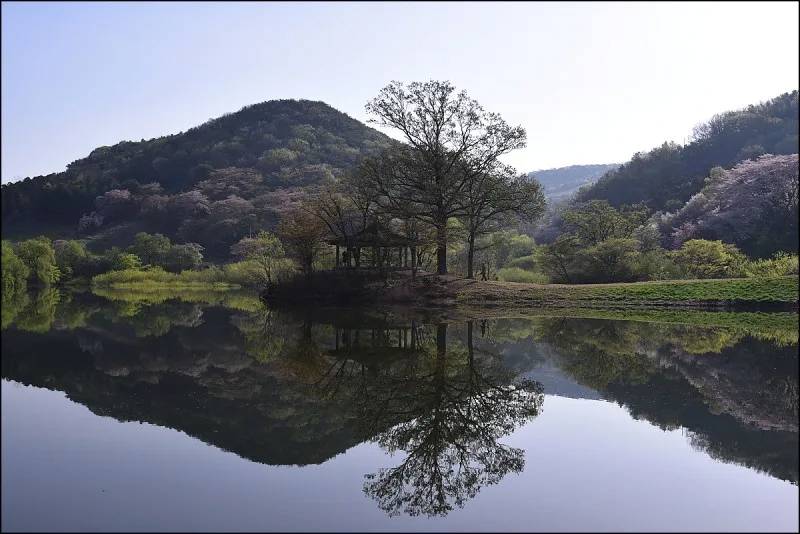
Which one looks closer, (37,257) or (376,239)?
(376,239)

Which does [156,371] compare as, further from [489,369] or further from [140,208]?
[140,208]

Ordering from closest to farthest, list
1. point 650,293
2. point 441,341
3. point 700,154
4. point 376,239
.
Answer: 1. point 441,341
2. point 650,293
3. point 376,239
4. point 700,154

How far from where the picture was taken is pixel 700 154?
91062 millimetres

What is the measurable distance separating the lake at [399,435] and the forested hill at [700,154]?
222ft

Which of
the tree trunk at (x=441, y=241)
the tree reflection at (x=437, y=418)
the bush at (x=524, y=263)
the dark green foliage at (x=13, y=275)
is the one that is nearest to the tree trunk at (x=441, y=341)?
the tree reflection at (x=437, y=418)

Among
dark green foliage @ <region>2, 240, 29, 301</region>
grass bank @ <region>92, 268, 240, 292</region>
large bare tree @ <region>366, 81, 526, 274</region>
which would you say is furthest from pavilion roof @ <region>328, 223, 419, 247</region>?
grass bank @ <region>92, 268, 240, 292</region>

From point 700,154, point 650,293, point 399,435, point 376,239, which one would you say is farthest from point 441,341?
point 700,154

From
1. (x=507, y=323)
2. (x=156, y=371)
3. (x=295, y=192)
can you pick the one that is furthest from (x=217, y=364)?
(x=295, y=192)

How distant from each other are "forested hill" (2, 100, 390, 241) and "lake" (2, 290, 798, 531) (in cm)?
8493

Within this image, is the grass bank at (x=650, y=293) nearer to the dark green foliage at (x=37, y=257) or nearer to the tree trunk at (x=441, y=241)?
the tree trunk at (x=441, y=241)

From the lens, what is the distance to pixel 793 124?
81.2 metres

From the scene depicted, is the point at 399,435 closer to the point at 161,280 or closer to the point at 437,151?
the point at 437,151

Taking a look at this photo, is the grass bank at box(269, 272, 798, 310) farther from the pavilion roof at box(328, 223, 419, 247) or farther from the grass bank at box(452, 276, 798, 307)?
the pavilion roof at box(328, 223, 419, 247)

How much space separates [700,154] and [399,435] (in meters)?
94.8
